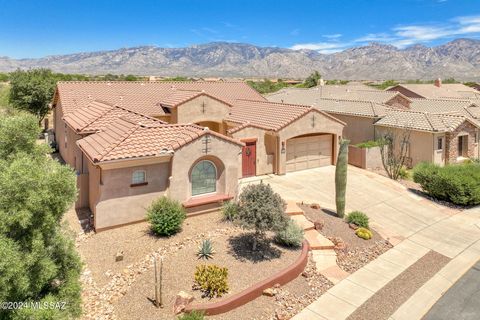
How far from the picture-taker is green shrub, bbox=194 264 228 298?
11438 mm

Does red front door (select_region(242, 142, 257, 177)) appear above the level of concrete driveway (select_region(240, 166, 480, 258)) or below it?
above

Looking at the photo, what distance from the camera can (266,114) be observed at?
91.1 feet

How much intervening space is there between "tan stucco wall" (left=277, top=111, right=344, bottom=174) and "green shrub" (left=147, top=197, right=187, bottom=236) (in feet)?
37.8

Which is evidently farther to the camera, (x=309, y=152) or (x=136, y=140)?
(x=309, y=152)

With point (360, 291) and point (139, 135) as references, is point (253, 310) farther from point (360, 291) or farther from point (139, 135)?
point (139, 135)

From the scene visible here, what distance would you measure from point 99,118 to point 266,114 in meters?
11.8

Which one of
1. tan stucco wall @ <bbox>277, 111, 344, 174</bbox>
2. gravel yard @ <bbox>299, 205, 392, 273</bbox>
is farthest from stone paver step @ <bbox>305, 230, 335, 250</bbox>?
tan stucco wall @ <bbox>277, 111, 344, 174</bbox>

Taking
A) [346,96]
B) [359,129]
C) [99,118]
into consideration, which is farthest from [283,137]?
[346,96]

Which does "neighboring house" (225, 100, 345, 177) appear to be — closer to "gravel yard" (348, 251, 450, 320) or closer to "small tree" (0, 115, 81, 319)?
"gravel yard" (348, 251, 450, 320)

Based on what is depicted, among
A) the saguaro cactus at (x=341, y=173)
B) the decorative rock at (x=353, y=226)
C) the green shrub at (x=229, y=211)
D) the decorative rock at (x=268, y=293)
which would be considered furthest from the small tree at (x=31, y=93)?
the decorative rock at (x=268, y=293)

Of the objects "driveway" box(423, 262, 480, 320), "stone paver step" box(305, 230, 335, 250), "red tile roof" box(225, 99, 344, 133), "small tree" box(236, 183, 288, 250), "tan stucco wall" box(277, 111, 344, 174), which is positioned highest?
"red tile roof" box(225, 99, 344, 133)

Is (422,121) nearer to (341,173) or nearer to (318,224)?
(341,173)

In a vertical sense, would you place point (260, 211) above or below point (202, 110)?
below

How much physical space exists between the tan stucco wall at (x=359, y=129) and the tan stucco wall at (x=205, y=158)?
18.6m
